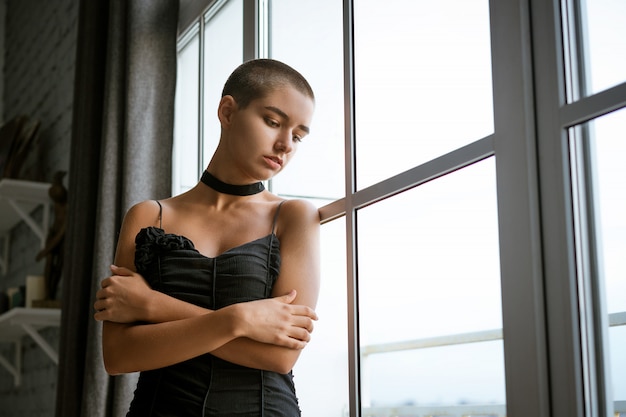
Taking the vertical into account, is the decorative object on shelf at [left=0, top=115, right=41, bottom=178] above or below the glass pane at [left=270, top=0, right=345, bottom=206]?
above

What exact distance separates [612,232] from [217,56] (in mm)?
1645

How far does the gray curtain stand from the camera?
100 inches

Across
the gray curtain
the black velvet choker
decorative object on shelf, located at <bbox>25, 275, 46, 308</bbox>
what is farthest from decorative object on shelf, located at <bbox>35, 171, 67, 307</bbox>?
the black velvet choker

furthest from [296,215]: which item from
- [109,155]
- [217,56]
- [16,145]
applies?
[16,145]

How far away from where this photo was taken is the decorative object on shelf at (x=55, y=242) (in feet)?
11.6

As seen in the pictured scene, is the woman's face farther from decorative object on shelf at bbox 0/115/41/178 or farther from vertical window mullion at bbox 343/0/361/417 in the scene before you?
decorative object on shelf at bbox 0/115/41/178

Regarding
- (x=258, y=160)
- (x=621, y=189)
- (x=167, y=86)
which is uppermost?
(x=167, y=86)

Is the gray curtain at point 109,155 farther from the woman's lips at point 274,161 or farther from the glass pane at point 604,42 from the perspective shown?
the glass pane at point 604,42

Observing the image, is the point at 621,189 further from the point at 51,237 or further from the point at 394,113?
the point at 51,237

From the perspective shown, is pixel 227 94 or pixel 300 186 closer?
pixel 227 94

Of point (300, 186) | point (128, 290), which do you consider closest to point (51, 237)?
point (300, 186)

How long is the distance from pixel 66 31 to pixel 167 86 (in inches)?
59.1

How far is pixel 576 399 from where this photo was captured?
115 cm

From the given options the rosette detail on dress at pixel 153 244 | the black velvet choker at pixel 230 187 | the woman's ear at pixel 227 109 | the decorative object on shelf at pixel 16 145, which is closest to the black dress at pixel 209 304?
the rosette detail on dress at pixel 153 244
